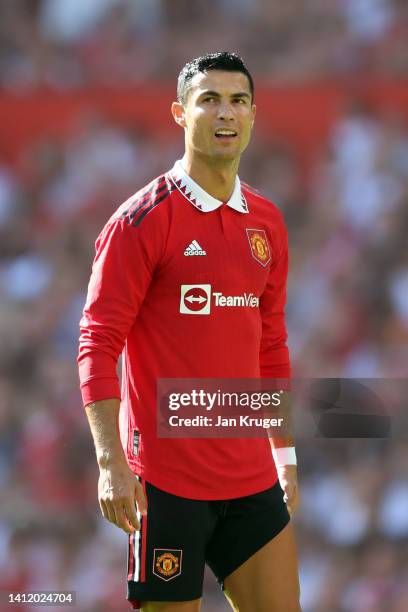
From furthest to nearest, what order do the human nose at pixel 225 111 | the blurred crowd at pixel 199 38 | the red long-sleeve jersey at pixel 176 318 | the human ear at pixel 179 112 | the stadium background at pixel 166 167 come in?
the blurred crowd at pixel 199 38, the stadium background at pixel 166 167, the human ear at pixel 179 112, the human nose at pixel 225 111, the red long-sleeve jersey at pixel 176 318

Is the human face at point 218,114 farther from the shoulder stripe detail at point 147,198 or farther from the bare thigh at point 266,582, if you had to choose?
the bare thigh at point 266,582

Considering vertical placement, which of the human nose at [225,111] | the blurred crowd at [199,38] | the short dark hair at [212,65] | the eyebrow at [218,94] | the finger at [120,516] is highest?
the blurred crowd at [199,38]

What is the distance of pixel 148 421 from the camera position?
284cm

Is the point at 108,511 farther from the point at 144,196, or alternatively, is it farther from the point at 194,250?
the point at 144,196

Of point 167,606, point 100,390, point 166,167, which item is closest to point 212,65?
point 100,390

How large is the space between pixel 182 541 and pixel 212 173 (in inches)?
38.7

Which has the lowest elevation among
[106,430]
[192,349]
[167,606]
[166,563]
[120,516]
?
[167,606]

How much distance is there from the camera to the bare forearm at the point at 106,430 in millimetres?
2619

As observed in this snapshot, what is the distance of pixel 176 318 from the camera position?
2818mm

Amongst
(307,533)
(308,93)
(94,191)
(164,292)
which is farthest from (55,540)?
(164,292)

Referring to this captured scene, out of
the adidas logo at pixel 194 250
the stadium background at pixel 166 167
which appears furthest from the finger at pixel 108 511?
the stadium background at pixel 166 167

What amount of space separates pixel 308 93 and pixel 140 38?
3.51 ft

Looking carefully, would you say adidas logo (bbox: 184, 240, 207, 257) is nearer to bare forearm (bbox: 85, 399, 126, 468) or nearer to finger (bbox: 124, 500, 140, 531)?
bare forearm (bbox: 85, 399, 126, 468)

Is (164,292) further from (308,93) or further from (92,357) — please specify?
(308,93)
